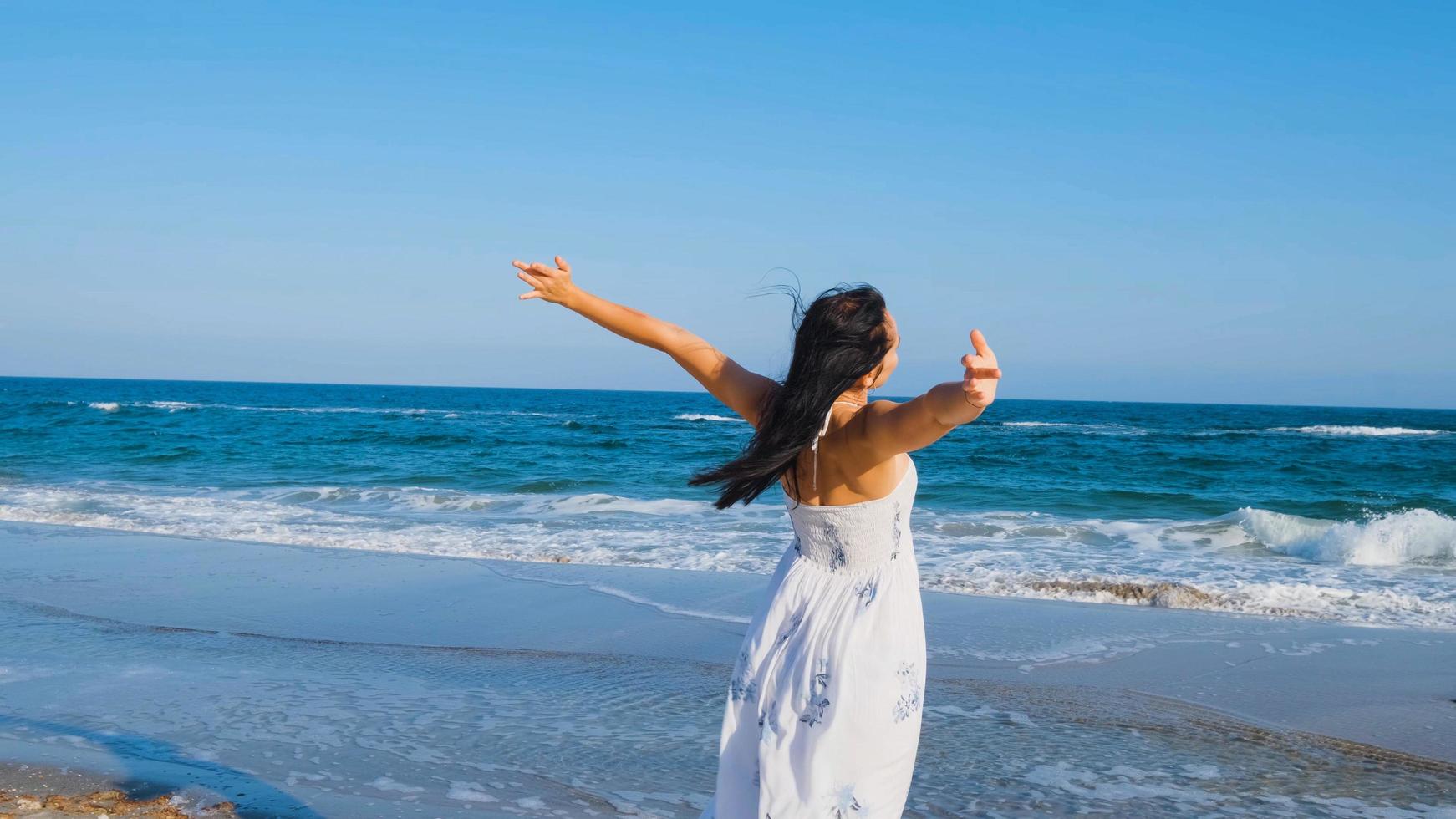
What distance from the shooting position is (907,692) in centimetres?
245

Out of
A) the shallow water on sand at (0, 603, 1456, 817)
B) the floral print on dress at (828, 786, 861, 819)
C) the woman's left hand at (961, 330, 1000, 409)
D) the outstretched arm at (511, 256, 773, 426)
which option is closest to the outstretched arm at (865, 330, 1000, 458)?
the woman's left hand at (961, 330, 1000, 409)

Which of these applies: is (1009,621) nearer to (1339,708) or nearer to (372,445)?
(1339,708)

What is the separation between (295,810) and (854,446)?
Result: 287 cm

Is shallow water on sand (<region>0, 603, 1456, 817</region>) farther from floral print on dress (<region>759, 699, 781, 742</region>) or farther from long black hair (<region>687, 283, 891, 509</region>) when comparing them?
long black hair (<region>687, 283, 891, 509</region>)

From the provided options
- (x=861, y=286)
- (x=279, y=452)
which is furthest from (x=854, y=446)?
(x=279, y=452)

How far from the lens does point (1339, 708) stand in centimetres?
568

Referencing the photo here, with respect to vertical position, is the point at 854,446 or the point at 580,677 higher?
the point at 854,446

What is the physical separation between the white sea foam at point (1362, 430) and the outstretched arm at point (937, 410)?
45.0m

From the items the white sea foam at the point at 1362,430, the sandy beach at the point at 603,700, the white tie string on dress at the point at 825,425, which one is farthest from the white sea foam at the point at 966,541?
the white sea foam at the point at 1362,430

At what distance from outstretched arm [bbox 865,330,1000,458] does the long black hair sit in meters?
0.10

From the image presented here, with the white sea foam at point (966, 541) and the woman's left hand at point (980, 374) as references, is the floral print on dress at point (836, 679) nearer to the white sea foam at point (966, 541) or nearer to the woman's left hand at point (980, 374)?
the woman's left hand at point (980, 374)

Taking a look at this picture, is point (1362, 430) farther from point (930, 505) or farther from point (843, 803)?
point (843, 803)

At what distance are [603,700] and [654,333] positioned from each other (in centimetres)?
355

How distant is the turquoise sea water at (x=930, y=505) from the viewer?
10.2m
